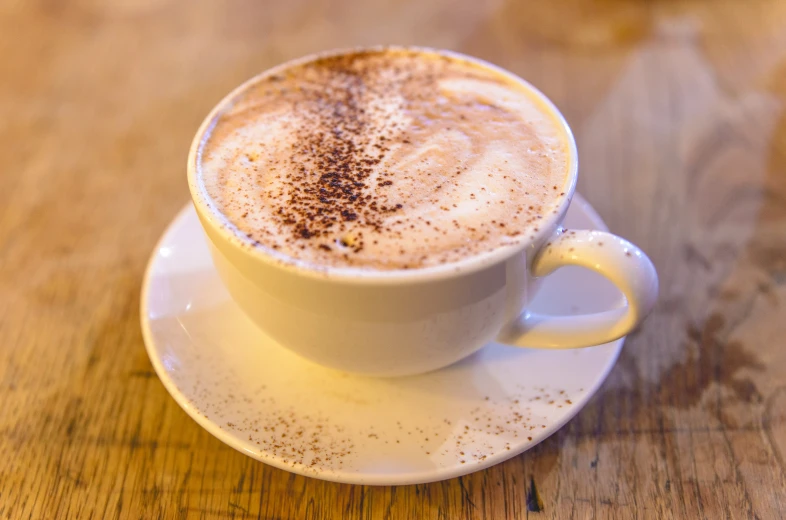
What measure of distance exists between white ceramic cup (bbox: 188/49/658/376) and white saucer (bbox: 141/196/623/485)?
2.0 inches

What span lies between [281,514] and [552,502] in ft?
1.14

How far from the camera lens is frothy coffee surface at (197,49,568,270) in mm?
778

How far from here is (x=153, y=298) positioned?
3.24 ft

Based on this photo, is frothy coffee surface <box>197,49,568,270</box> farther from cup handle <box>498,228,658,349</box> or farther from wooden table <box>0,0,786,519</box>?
wooden table <box>0,0,786,519</box>

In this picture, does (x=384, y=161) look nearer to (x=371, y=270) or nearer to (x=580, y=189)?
(x=371, y=270)

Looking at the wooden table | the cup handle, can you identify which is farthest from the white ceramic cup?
the wooden table

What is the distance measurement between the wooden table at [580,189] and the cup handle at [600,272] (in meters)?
0.15

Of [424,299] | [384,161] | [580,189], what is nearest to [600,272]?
[424,299]

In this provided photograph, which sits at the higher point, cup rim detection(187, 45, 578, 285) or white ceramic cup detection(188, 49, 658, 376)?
cup rim detection(187, 45, 578, 285)

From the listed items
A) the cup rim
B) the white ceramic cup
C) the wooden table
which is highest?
the cup rim

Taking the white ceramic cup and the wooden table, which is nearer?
the white ceramic cup

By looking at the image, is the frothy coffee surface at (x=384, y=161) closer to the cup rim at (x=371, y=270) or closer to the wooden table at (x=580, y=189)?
the cup rim at (x=371, y=270)

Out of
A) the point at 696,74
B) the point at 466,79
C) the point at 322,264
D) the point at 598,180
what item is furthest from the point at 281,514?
the point at 696,74

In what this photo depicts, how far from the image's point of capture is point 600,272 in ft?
2.54
